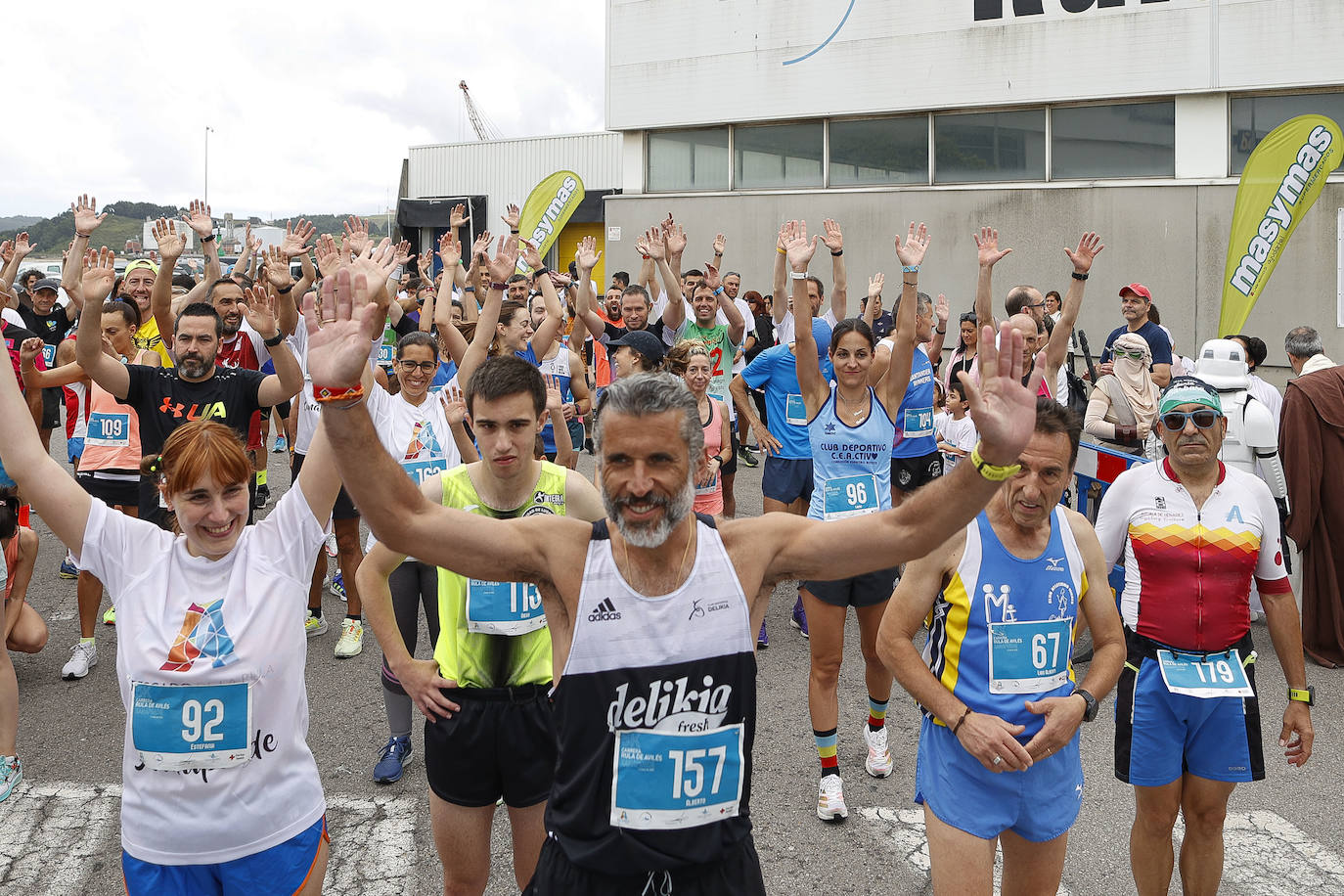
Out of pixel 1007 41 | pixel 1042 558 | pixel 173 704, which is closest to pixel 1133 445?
pixel 1042 558

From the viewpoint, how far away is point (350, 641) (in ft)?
23.1

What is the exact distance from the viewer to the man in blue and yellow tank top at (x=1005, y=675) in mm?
3225

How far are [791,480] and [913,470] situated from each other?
120 cm

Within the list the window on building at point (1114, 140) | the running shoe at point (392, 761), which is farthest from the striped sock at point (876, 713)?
the window on building at point (1114, 140)

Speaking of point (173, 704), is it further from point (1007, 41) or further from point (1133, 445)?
point (1007, 41)

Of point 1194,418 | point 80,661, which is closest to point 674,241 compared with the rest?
point 80,661

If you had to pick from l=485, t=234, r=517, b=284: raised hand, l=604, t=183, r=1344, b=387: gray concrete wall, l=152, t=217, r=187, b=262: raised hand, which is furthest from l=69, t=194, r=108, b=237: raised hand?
l=604, t=183, r=1344, b=387: gray concrete wall

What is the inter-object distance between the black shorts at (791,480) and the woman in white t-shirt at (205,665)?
4901 mm

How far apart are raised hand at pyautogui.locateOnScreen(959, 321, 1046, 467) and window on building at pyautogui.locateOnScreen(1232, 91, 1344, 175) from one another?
14794 millimetres

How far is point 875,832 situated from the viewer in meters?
4.75

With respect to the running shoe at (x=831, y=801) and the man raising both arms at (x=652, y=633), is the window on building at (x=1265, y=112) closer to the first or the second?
the running shoe at (x=831, y=801)

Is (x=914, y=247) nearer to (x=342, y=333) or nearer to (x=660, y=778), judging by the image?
(x=660, y=778)

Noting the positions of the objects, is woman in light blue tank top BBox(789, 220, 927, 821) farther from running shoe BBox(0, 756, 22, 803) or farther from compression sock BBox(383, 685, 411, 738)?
running shoe BBox(0, 756, 22, 803)

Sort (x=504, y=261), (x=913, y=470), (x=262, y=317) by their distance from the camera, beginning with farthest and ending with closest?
(x=913, y=470), (x=504, y=261), (x=262, y=317)
